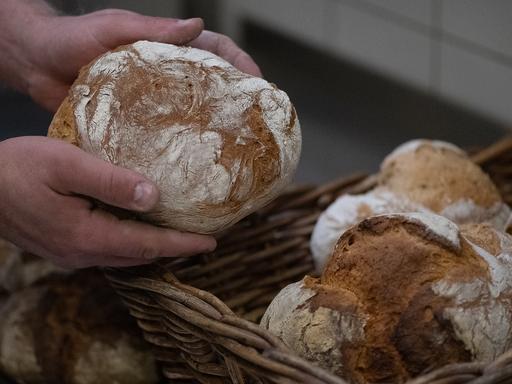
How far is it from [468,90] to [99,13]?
3.47 feet

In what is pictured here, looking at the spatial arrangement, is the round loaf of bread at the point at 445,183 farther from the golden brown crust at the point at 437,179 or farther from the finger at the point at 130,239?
the finger at the point at 130,239

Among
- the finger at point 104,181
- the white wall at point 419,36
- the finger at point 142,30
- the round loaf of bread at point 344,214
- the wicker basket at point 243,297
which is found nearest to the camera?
the wicker basket at point 243,297

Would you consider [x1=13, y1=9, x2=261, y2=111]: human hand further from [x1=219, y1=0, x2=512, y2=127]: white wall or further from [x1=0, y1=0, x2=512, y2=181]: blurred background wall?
[x1=219, y1=0, x2=512, y2=127]: white wall

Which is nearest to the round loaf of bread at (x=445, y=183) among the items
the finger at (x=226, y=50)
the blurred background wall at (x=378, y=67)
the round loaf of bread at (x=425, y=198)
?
the round loaf of bread at (x=425, y=198)

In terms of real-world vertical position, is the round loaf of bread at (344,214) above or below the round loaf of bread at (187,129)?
below

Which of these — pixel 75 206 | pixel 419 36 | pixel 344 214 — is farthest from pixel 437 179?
pixel 419 36

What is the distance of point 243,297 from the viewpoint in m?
1.23

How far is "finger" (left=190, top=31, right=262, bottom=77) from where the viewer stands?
122cm

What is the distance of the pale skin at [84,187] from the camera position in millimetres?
979

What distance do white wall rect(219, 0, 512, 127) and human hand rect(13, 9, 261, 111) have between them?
856mm

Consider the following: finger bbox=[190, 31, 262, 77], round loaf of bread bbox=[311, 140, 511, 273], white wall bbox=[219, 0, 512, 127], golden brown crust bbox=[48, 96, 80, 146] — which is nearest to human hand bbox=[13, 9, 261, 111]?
finger bbox=[190, 31, 262, 77]

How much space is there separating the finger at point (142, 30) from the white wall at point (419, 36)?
935 mm

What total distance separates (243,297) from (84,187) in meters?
0.33

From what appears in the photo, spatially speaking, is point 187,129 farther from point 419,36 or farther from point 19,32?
point 419,36
